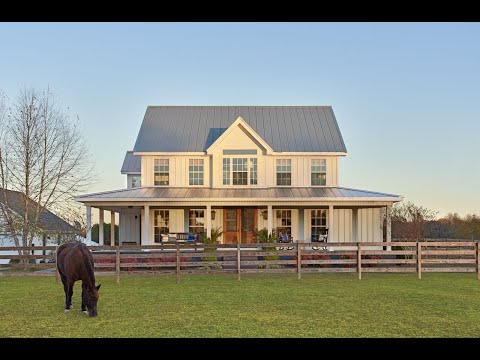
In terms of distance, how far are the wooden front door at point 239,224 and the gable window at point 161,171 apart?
3.74 m

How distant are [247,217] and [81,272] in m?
17.7

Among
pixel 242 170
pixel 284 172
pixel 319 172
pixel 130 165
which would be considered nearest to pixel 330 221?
pixel 319 172

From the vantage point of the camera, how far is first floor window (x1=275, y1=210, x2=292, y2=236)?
92.5 ft

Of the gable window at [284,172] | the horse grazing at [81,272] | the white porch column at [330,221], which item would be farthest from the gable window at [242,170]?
the horse grazing at [81,272]

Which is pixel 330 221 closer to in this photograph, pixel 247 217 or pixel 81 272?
pixel 247 217

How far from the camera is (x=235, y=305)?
39.1ft

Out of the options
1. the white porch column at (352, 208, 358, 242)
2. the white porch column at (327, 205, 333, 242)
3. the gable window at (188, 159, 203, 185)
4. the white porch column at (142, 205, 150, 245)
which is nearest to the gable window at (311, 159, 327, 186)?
the white porch column at (352, 208, 358, 242)

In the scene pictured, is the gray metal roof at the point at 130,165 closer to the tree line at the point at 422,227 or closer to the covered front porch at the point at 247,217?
the covered front porch at the point at 247,217

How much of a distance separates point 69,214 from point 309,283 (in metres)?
18.1

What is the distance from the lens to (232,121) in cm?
3130
